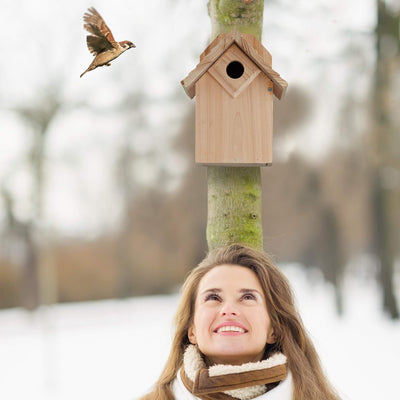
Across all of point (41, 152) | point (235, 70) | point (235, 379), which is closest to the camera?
point (235, 379)

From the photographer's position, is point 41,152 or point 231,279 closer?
point 231,279

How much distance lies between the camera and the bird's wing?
98 centimetres

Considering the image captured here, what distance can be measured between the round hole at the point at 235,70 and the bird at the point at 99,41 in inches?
9.8

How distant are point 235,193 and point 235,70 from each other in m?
0.28

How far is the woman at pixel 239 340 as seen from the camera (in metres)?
1.01

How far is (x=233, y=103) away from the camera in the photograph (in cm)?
105

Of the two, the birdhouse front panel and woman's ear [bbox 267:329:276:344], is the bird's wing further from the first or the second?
woman's ear [bbox 267:329:276:344]

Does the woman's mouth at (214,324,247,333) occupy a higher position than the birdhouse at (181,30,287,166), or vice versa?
the birdhouse at (181,30,287,166)

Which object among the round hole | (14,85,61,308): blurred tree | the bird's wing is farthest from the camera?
(14,85,61,308): blurred tree

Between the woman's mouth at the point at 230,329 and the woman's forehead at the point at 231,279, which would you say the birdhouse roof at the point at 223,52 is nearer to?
the woman's forehead at the point at 231,279

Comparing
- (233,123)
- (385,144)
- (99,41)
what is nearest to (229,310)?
(233,123)

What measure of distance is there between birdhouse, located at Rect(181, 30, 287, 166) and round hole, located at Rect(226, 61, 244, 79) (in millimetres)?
30

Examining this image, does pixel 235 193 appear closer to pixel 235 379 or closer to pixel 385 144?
pixel 235 379

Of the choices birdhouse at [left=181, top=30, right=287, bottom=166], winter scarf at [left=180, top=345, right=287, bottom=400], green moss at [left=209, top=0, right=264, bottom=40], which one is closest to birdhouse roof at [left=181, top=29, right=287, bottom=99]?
birdhouse at [left=181, top=30, right=287, bottom=166]
